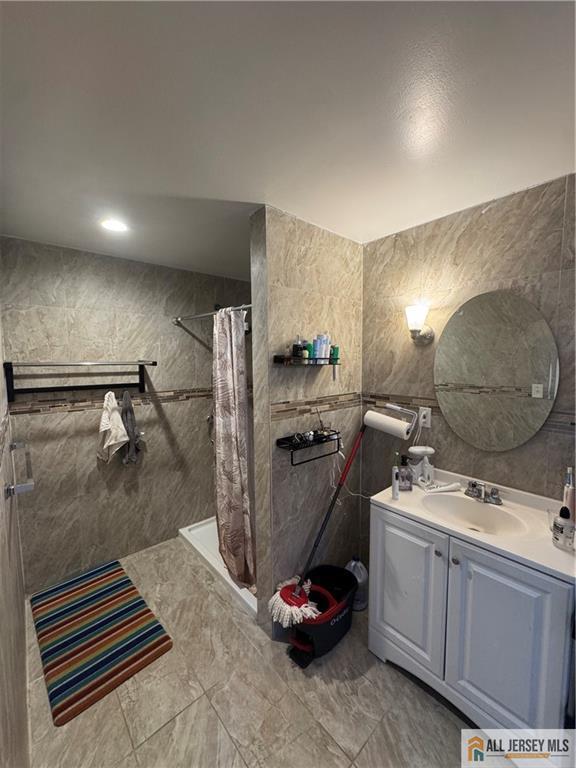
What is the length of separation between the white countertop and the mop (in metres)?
0.35

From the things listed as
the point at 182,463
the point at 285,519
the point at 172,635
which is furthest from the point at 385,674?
the point at 182,463

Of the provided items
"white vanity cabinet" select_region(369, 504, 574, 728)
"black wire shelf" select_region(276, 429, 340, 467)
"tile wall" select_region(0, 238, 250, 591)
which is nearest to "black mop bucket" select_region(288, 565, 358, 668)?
"white vanity cabinet" select_region(369, 504, 574, 728)

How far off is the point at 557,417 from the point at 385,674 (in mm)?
1519

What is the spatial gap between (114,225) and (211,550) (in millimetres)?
2452

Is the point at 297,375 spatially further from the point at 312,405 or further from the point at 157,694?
the point at 157,694

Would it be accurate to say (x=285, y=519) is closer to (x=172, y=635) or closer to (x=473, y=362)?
(x=172, y=635)

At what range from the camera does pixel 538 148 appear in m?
1.15

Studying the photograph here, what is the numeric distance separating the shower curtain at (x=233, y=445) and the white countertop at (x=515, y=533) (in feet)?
3.02

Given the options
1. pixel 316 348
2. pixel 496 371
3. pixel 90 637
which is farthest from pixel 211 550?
pixel 496 371

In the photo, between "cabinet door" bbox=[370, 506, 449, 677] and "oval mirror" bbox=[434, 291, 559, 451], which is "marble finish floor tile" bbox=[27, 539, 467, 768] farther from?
"oval mirror" bbox=[434, 291, 559, 451]

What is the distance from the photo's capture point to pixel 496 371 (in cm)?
154

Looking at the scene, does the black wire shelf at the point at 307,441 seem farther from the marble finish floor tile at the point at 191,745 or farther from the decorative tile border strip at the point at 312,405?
the marble finish floor tile at the point at 191,745

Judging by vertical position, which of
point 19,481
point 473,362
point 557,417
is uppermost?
point 473,362

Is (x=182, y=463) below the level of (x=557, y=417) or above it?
below
